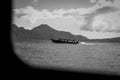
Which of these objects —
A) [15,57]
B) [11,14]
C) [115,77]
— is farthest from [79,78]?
[11,14]

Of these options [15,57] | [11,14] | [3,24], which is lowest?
[15,57]

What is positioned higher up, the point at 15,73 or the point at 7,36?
the point at 7,36

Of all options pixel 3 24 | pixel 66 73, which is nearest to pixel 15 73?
pixel 66 73

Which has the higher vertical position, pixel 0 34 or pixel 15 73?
pixel 0 34

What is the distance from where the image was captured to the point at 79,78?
1569mm

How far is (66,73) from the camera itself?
64.7 inches

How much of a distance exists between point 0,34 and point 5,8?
0.35 meters

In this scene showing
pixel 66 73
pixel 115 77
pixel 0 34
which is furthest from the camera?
pixel 0 34

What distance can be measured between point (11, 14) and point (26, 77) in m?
0.94

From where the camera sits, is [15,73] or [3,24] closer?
[15,73]

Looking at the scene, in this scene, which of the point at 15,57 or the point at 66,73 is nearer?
the point at 66,73

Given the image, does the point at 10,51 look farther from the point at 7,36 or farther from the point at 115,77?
the point at 115,77

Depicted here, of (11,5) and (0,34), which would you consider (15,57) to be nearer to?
(0,34)

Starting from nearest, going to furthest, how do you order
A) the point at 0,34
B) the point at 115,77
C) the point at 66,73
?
the point at 115,77, the point at 66,73, the point at 0,34
